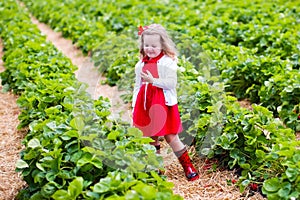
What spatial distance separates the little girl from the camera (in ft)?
13.4

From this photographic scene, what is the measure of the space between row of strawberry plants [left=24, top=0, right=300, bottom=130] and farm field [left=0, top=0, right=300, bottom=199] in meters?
0.02

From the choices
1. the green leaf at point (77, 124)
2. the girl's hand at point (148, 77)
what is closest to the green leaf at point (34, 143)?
the green leaf at point (77, 124)

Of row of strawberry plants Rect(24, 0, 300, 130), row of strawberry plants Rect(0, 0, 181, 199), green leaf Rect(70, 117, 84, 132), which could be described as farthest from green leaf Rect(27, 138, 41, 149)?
row of strawberry plants Rect(24, 0, 300, 130)

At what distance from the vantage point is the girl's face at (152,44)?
406 centimetres

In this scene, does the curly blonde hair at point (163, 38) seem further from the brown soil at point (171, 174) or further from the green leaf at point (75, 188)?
the green leaf at point (75, 188)

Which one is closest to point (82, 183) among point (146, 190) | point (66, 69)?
point (146, 190)

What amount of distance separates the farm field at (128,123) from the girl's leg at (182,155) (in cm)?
8

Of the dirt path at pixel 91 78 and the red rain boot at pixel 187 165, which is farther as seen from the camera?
the dirt path at pixel 91 78

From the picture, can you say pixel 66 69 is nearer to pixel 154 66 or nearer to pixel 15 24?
pixel 154 66

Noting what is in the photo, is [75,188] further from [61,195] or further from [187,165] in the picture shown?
[187,165]

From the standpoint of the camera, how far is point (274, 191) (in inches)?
135

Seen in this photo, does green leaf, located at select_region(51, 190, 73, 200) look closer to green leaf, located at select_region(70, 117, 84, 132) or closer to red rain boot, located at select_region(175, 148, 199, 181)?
green leaf, located at select_region(70, 117, 84, 132)

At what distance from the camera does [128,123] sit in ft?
15.7

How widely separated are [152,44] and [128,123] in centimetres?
100
